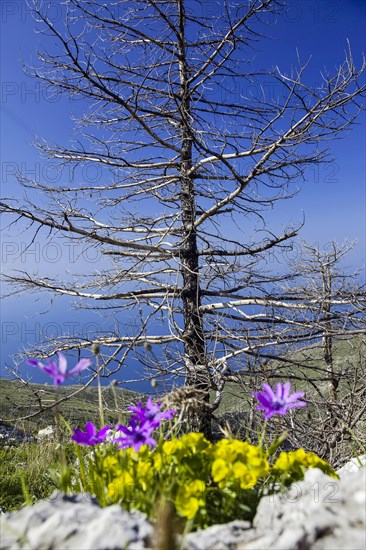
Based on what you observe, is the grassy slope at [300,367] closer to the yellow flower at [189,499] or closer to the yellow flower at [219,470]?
the yellow flower at [219,470]

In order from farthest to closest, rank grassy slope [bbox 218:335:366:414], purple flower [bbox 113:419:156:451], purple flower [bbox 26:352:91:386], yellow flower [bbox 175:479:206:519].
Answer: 1. grassy slope [bbox 218:335:366:414]
2. purple flower [bbox 113:419:156:451]
3. purple flower [bbox 26:352:91:386]
4. yellow flower [bbox 175:479:206:519]

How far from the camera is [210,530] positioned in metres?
1.44

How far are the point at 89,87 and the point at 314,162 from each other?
3.45m

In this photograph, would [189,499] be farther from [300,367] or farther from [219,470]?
[300,367]

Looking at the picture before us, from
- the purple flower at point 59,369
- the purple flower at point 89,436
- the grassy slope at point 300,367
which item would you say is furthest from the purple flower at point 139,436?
the grassy slope at point 300,367

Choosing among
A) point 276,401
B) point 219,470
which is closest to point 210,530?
point 219,470

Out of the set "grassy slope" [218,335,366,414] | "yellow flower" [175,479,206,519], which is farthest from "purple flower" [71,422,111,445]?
"grassy slope" [218,335,366,414]

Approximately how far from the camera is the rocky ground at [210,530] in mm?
1287

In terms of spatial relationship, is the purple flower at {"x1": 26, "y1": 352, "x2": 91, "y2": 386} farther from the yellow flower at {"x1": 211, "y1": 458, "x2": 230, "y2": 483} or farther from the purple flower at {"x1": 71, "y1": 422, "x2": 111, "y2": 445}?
the yellow flower at {"x1": 211, "y1": 458, "x2": 230, "y2": 483}

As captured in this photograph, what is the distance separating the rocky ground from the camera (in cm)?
129

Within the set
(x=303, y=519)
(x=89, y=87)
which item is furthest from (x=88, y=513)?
(x=89, y=87)

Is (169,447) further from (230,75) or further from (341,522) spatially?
(230,75)

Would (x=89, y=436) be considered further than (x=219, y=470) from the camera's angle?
Yes

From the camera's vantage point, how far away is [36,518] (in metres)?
1.41
